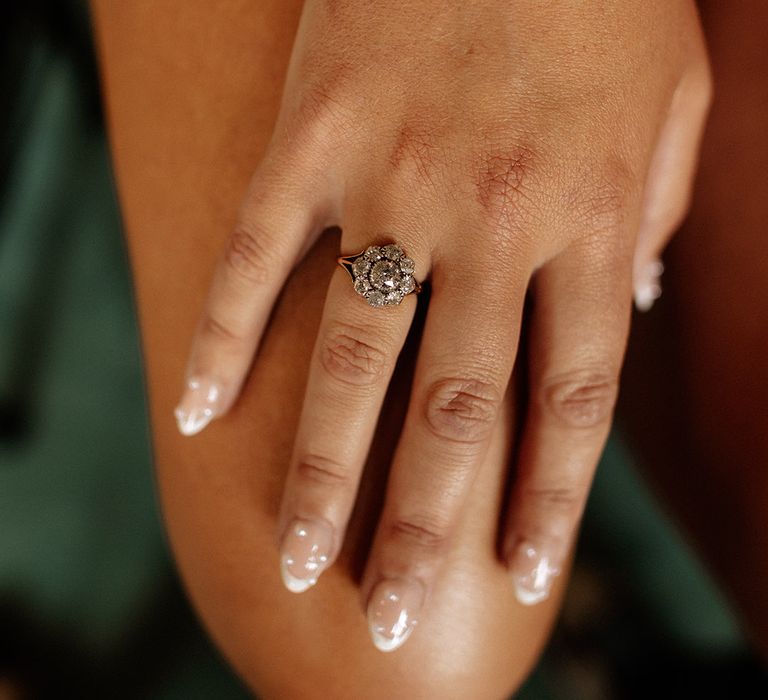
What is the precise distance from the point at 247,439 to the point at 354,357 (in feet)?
0.39

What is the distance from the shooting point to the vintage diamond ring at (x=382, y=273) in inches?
19.2

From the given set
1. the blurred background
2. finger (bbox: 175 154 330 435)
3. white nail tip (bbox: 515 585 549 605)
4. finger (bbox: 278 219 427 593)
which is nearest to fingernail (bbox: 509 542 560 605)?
white nail tip (bbox: 515 585 549 605)

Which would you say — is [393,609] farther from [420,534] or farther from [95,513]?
[95,513]

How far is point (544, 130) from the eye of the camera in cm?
51

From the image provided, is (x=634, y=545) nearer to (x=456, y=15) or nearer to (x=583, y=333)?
(x=583, y=333)

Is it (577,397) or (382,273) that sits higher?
(382,273)

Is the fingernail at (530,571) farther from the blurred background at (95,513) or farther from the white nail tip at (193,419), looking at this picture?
the blurred background at (95,513)

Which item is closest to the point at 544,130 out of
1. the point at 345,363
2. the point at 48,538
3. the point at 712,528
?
the point at 345,363

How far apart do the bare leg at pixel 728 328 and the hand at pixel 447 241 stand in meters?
0.19

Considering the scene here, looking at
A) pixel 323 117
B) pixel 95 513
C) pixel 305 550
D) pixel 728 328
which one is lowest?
pixel 95 513

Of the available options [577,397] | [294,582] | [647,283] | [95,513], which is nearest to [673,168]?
[647,283]

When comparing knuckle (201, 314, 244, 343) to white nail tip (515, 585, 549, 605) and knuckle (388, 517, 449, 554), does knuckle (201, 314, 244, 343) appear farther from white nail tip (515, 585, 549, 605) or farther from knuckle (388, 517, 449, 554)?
white nail tip (515, 585, 549, 605)

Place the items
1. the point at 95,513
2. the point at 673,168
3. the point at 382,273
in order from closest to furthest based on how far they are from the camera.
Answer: the point at 382,273
the point at 673,168
the point at 95,513

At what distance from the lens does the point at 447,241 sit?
50 cm
